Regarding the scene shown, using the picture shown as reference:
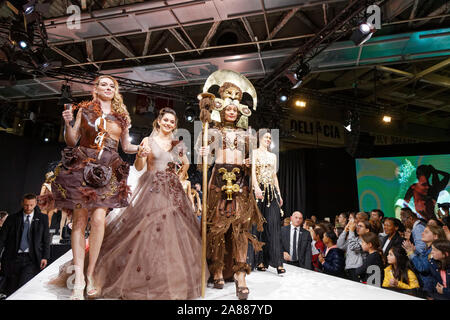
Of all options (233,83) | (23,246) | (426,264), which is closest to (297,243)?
(426,264)

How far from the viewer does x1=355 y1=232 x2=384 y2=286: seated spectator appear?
4.70 meters

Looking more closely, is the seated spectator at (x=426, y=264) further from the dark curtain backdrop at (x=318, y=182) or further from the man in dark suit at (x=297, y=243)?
the dark curtain backdrop at (x=318, y=182)

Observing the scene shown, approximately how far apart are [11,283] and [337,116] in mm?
14822

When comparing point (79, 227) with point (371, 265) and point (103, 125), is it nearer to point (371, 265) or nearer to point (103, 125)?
point (103, 125)

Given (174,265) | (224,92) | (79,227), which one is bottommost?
(174,265)

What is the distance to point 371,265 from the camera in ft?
15.6

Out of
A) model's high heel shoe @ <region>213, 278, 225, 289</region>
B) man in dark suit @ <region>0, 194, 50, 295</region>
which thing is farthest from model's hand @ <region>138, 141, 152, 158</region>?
man in dark suit @ <region>0, 194, 50, 295</region>

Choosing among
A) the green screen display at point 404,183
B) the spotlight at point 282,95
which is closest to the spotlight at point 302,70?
the spotlight at point 282,95

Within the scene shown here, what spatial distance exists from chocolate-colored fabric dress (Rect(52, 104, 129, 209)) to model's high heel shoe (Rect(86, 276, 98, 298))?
2.12ft

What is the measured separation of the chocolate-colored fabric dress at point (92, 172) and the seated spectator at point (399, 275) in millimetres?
3984

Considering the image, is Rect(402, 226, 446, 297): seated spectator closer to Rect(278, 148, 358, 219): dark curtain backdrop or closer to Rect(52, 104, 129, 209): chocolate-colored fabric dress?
Rect(52, 104, 129, 209): chocolate-colored fabric dress

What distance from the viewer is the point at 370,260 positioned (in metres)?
4.79

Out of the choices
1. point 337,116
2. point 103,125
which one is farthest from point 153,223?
point 337,116

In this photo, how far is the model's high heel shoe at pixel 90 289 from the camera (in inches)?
101
